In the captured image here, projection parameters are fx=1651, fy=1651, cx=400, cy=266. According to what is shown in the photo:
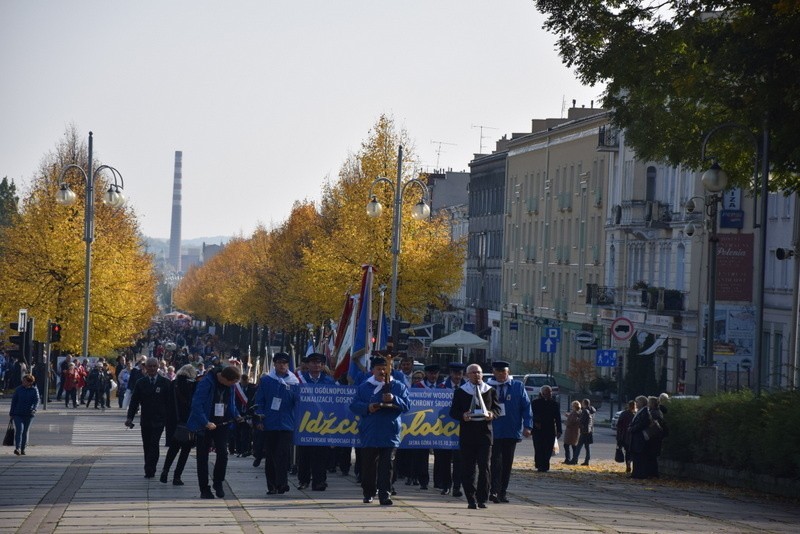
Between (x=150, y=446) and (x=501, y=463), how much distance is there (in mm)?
5111

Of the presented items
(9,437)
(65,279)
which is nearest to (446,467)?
(9,437)

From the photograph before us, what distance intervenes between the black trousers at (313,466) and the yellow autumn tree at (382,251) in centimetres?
4222

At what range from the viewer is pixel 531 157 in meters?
96.3

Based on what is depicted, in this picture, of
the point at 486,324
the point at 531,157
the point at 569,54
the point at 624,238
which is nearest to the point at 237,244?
the point at 486,324

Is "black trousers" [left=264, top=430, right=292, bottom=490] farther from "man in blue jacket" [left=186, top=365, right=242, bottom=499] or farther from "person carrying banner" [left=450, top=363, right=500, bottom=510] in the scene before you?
"person carrying banner" [left=450, top=363, right=500, bottom=510]

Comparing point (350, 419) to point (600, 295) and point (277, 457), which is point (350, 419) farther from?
point (600, 295)

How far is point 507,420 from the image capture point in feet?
68.2

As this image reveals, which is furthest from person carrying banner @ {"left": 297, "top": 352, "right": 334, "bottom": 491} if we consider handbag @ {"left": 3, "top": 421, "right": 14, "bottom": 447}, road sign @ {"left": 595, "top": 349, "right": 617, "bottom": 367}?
road sign @ {"left": 595, "top": 349, "right": 617, "bottom": 367}

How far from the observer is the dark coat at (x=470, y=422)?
19.2 meters

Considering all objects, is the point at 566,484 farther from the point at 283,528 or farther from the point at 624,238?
the point at 624,238

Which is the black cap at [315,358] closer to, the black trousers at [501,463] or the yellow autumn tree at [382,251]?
the black trousers at [501,463]

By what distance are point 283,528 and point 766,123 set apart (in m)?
13.7

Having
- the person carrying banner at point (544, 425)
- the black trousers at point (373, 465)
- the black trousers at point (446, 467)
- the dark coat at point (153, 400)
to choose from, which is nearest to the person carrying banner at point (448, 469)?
the black trousers at point (446, 467)

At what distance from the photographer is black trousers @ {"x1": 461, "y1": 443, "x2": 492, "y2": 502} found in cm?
1919
